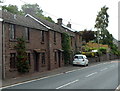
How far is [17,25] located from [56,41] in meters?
11.3

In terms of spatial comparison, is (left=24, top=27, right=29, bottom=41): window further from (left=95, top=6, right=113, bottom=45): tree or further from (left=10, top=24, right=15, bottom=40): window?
(left=95, top=6, right=113, bottom=45): tree

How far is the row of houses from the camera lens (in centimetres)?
2022

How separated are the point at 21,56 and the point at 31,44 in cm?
350

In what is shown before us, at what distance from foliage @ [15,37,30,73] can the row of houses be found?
0.38 m

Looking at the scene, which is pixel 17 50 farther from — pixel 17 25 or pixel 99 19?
pixel 99 19

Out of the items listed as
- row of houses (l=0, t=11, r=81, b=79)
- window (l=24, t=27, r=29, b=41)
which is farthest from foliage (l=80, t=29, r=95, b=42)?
window (l=24, t=27, r=29, b=41)

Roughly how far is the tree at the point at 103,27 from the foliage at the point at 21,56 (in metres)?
53.5

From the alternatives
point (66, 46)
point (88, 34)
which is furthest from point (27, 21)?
point (88, 34)

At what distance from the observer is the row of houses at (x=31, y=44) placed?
20.2 m

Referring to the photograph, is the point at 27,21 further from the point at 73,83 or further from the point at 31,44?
the point at 73,83

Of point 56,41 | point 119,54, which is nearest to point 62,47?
point 56,41

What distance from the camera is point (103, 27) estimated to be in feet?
247

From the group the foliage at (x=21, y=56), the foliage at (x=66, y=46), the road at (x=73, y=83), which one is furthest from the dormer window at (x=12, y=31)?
the foliage at (x=66, y=46)

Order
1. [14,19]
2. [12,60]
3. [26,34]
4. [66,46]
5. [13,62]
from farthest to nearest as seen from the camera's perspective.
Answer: [66,46] < [26,34] < [14,19] < [13,62] < [12,60]
